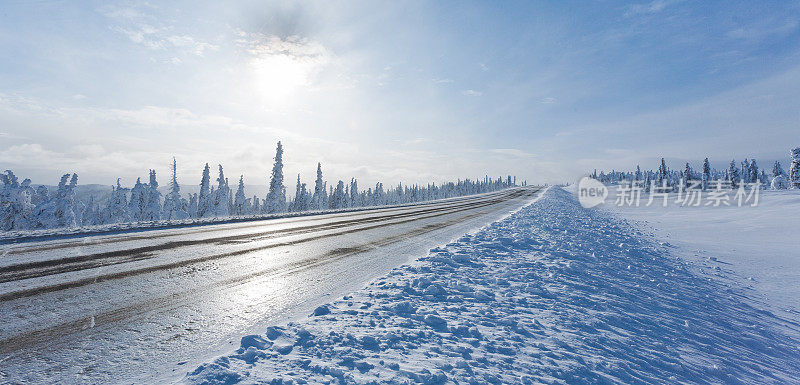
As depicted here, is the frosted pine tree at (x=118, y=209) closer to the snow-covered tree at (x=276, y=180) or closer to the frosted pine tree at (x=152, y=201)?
the frosted pine tree at (x=152, y=201)

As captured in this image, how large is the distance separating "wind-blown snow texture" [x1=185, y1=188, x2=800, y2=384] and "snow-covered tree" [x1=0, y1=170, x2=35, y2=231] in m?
47.4

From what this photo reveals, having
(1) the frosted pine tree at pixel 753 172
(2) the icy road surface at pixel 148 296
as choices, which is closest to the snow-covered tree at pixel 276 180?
(2) the icy road surface at pixel 148 296

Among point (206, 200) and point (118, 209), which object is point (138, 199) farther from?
point (206, 200)

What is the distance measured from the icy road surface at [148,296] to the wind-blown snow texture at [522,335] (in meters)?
0.63

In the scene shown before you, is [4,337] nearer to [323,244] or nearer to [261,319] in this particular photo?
[261,319]

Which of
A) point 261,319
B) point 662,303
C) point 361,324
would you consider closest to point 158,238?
point 261,319

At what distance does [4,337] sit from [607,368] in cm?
597

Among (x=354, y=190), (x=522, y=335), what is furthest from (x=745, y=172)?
(x=522, y=335)

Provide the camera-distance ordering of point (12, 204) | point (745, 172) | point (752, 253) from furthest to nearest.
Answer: point (745, 172), point (12, 204), point (752, 253)

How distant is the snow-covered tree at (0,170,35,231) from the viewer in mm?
31891

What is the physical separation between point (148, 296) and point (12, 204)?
45.4 meters

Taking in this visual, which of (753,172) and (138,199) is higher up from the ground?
(753,172)

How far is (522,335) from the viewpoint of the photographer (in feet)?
11.6

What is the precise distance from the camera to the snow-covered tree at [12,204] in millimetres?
31891
